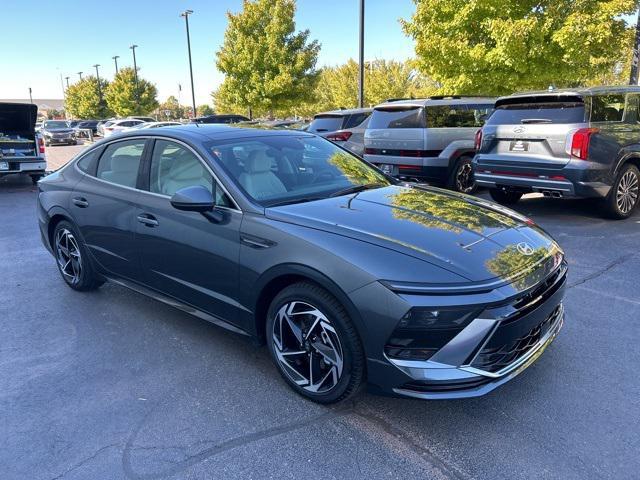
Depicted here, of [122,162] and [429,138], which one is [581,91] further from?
[122,162]

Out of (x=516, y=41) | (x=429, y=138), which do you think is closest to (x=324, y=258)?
(x=429, y=138)

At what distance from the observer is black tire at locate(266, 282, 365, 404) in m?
2.63

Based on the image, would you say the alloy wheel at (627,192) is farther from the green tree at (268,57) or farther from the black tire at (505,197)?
the green tree at (268,57)

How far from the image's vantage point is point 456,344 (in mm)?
2402

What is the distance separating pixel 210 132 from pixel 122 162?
0.96 metres

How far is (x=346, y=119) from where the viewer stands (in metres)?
12.3

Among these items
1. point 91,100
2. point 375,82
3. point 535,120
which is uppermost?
point 91,100

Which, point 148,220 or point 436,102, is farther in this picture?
point 436,102

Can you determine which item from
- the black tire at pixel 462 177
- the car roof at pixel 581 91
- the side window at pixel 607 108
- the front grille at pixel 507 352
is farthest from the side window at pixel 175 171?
the black tire at pixel 462 177

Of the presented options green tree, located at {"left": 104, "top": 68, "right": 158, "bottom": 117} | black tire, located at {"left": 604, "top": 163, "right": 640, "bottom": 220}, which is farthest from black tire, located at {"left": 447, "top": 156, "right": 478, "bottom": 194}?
green tree, located at {"left": 104, "top": 68, "right": 158, "bottom": 117}

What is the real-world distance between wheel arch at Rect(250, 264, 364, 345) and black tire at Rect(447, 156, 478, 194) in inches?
266

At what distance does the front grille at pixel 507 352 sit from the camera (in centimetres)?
247

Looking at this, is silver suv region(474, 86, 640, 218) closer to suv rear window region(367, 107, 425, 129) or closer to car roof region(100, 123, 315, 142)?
suv rear window region(367, 107, 425, 129)

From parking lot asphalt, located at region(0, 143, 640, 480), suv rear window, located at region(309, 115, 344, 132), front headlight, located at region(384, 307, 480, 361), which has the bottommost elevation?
parking lot asphalt, located at region(0, 143, 640, 480)
